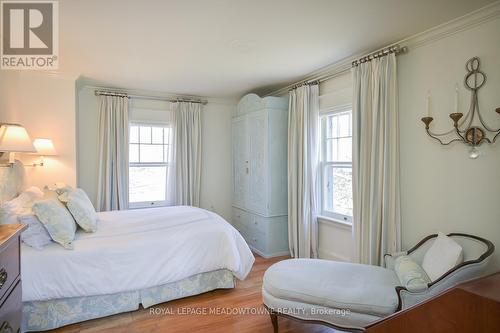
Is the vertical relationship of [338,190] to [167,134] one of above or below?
below

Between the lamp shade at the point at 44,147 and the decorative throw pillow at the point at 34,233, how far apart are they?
4.45 feet

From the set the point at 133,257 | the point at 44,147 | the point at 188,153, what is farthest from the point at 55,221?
the point at 188,153

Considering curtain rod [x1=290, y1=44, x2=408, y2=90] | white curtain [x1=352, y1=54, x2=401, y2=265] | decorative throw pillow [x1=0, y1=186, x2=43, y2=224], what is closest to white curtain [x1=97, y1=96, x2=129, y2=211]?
decorative throw pillow [x1=0, y1=186, x2=43, y2=224]

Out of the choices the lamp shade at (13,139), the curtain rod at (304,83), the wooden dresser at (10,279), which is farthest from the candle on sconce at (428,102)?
the lamp shade at (13,139)

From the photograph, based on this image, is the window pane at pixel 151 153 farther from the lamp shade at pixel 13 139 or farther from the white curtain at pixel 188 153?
the lamp shade at pixel 13 139

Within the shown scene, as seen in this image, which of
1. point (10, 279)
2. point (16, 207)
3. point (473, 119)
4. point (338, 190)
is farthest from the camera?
point (338, 190)

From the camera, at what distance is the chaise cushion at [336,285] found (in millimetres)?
1852

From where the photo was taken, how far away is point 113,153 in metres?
4.20

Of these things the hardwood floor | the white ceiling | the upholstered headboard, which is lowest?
the hardwood floor

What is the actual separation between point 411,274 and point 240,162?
3.22m

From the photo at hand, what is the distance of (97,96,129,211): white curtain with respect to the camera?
4117mm

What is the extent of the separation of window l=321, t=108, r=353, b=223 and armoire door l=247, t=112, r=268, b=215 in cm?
86

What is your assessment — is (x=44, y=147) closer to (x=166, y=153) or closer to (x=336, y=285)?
(x=166, y=153)

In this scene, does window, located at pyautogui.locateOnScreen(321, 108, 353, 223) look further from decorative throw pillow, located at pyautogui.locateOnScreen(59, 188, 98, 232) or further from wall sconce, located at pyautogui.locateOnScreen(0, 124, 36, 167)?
wall sconce, located at pyautogui.locateOnScreen(0, 124, 36, 167)
